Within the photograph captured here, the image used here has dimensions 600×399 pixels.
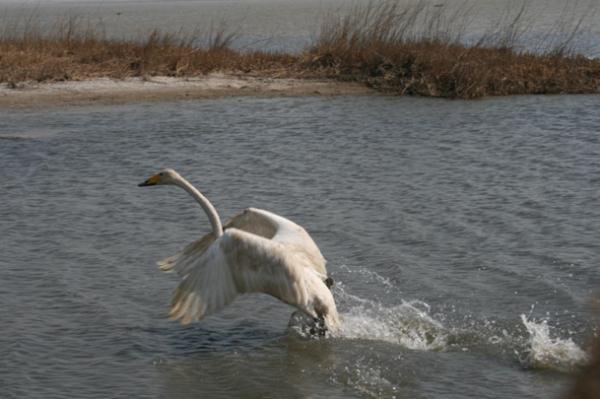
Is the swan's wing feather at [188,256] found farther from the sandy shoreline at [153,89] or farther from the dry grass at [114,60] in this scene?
the dry grass at [114,60]

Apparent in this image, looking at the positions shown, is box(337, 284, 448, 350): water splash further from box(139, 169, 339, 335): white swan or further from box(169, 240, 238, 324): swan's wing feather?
box(169, 240, 238, 324): swan's wing feather

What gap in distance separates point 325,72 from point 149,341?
12.2 metres

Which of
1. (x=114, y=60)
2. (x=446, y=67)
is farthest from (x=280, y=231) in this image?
(x=114, y=60)

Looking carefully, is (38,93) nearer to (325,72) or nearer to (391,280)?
(325,72)

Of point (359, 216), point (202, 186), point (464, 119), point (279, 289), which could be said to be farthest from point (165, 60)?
point (279, 289)

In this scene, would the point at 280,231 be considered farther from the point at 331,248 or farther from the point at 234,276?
the point at 331,248

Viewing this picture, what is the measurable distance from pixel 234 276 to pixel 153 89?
39.2 feet

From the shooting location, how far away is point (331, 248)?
8914 millimetres

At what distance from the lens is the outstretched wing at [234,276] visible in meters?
6.34

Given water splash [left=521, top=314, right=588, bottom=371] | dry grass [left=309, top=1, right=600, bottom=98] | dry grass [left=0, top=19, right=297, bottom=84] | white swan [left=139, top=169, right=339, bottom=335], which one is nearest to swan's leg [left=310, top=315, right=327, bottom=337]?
white swan [left=139, top=169, right=339, bottom=335]

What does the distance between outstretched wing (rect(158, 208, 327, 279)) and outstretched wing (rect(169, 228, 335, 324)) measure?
0.85ft

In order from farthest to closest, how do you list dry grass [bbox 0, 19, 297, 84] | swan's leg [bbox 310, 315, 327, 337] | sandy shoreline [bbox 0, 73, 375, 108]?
dry grass [bbox 0, 19, 297, 84]
sandy shoreline [bbox 0, 73, 375, 108]
swan's leg [bbox 310, 315, 327, 337]

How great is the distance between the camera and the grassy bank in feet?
55.2

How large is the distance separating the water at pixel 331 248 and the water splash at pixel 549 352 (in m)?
0.01
